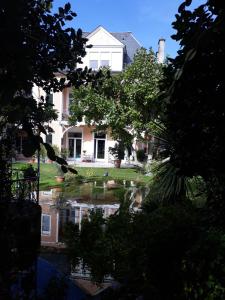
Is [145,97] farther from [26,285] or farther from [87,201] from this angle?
[26,285]

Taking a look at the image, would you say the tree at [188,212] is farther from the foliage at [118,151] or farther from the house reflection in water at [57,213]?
the foliage at [118,151]

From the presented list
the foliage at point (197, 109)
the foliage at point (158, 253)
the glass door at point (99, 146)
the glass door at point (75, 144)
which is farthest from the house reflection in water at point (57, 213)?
the glass door at point (75, 144)

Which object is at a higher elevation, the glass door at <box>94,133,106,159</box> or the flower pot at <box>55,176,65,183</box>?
→ the glass door at <box>94,133,106,159</box>

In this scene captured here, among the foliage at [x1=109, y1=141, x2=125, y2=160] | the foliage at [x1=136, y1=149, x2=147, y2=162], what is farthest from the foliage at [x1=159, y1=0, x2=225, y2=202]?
the foliage at [x1=136, y1=149, x2=147, y2=162]

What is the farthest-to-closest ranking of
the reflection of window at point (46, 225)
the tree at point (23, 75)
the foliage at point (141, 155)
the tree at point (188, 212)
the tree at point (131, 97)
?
the foliage at point (141, 155)
the tree at point (131, 97)
the reflection of window at point (46, 225)
the tree at point (188, 212)
the tree at point (23, 75)

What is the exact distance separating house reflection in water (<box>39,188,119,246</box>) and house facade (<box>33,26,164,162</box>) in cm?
1988

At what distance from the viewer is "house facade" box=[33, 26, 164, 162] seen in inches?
1480

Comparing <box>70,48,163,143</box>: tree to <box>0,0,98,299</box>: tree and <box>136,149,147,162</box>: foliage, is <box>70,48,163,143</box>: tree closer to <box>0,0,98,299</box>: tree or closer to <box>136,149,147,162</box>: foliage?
<box>136,149,147,162</box>: foliage

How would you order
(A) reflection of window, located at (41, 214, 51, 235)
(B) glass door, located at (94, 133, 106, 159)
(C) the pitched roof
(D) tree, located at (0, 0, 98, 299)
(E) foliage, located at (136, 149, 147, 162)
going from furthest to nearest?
(C) the pitched roof → (B) glass door, located at (94, 133, 106, 159) → (E) foliage, located at (136, 149, 147, 162) → (A) reflection of window, located at (41, 214, 51, 235) → (D) tree, located at (0, 0, 98, 299)

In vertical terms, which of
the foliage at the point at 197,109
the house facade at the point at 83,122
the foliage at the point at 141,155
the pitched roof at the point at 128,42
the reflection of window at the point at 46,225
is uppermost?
the pitched roof at the point at 128,42

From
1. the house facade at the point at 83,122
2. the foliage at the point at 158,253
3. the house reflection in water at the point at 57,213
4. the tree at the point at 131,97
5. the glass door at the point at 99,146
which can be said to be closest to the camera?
the foliage at the point at 158,253

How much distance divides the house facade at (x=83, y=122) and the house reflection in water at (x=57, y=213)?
783 inches

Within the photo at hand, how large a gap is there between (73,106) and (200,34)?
29932 mm

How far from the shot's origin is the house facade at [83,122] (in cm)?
3759
